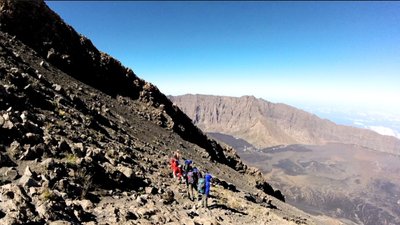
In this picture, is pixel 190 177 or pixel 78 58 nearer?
pixel 190 177

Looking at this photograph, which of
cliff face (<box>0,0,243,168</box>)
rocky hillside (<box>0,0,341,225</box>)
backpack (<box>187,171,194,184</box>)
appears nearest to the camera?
rocky hillside (<box>0,0,341,225</box>)

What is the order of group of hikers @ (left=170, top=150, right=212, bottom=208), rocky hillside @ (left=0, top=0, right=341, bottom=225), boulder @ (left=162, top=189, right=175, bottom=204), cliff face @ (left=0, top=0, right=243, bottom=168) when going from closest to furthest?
rocky hillside @ (left=0, top=0, right=341, bottom=225) → boulder @ (left=162, top=189, right=175, bottom=204) → group of hikers @ (left=170, top=150, right=212, bottom=208) → cliff face @ (left=0, top=0, right=243, bottom=168)

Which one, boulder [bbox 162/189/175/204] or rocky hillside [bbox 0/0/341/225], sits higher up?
rocky hillside [bbox 0/0/341/225]

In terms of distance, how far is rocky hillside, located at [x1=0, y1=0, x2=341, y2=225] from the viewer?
8797 millimetres

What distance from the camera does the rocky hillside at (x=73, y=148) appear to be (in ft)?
28.9

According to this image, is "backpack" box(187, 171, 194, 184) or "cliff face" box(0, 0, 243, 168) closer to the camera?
"backpack" box(187, 171, 194, 184)

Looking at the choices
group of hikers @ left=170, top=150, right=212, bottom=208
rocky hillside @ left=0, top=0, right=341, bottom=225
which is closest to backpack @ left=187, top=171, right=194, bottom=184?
group of hikers @ left=170, top=150, right=212, bottom=208

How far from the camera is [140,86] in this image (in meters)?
36.6

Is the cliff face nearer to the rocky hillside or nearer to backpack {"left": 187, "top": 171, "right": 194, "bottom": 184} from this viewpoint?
the rocky hillside

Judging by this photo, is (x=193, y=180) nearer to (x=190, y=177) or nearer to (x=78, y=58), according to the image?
(x=190, y=177)

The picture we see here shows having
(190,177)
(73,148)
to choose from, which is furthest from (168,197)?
(73,148)

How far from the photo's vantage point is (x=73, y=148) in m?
12.0

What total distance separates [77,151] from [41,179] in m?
2.82

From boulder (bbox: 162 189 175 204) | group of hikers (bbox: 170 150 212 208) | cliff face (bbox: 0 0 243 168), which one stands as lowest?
boulder (bbox: 162 189 175 204)
